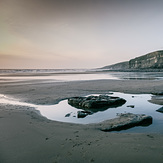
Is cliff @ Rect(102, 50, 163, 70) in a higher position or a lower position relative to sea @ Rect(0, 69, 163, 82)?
higher

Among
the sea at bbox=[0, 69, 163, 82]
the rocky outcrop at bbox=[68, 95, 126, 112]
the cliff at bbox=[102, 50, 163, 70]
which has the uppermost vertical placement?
the cliff at bbox=[102, 50, 163, 70]

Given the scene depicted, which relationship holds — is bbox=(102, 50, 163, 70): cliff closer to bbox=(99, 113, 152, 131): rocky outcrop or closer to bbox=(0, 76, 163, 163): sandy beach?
bbox=(99, 113, 152, 131): rocky outcrop

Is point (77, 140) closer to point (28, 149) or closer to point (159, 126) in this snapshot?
point (28, 149)

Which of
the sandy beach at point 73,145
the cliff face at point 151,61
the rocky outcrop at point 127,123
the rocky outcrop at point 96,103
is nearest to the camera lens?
the sandy beach at point 73,145

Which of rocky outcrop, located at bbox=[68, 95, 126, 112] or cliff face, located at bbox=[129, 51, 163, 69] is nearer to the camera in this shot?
rocky outcrop, located at bbox=[68, 95, 126, 112]

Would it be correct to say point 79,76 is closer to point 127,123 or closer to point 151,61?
point 127,123

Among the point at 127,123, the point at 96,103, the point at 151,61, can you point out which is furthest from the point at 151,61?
the point at 127,123

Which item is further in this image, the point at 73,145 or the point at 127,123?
the point at 127,123

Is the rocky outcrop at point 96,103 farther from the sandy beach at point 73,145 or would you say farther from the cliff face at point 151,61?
the cliff face at point 151,61

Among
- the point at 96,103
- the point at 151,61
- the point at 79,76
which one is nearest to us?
the point at 96,103

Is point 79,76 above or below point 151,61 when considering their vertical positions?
below

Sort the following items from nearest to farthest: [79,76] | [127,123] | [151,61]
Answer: [127,123]
[79,76]
[151,61]

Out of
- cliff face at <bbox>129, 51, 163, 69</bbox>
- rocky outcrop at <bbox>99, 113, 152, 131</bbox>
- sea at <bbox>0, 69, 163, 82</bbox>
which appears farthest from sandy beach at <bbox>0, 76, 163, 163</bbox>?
cliff face at <bbox>129, 51, 163, 69</bbox>

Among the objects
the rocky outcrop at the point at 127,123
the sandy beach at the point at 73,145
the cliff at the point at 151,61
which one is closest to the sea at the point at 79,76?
the rocky outcrop at the point at 127,123
